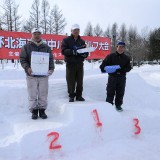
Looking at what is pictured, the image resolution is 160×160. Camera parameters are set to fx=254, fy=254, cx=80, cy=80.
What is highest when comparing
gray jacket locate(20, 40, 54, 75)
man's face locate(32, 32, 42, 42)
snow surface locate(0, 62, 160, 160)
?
man's face locate(32, 32, 42, 42)

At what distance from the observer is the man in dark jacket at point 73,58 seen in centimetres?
534

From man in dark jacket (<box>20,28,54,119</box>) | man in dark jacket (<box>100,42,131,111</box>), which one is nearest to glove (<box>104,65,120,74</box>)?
man in dark jacket (<box>100,42,131,111</box>)

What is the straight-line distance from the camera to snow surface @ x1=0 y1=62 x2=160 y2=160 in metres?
3.95

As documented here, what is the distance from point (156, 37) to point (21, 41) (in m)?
41.2

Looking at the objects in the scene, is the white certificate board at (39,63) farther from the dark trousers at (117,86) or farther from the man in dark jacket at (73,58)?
the dark trousers at (117,86)

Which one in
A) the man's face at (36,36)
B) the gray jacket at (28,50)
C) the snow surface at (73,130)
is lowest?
the snow surface at (73,130)

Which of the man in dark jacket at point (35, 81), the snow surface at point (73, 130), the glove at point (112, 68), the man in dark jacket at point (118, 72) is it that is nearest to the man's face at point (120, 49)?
the man in dark jacket at point (118, 72)

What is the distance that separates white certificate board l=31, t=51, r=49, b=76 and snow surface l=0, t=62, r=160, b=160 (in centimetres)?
87

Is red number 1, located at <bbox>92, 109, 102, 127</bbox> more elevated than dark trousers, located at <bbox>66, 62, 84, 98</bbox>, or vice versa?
dark trousers, located at <bbox>66, 62, 84, 98</bbox>

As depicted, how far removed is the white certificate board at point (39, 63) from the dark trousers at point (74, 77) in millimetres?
832

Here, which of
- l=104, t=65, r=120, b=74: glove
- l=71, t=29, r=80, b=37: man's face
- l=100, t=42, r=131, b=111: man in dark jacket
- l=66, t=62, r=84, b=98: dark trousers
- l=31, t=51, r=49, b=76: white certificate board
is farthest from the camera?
l=100, t=42, r=131, b=111: man in dark jacket

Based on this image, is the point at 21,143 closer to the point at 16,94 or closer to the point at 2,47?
the point at 16,94

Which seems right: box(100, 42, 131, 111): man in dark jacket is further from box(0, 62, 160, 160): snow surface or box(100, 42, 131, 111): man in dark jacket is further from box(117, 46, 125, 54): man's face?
box(0, 62, 160, 160): snow surface

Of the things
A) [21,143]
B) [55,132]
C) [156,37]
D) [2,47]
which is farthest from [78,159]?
[156,37]
